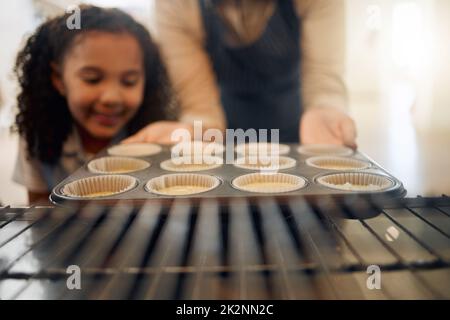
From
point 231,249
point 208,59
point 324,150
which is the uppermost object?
point 208,59

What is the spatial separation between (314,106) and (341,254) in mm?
794

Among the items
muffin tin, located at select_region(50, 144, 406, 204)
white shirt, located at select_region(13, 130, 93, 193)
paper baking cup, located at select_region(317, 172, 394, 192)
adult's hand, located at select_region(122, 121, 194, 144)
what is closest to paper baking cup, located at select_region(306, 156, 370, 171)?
muffin tin, located at select_region(50, 144, 406, 204)

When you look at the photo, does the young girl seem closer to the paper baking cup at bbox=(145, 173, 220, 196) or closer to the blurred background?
the blurred background

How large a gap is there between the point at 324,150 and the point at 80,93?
25.8 inches

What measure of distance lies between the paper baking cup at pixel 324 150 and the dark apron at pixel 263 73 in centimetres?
20

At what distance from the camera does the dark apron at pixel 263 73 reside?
130 centimetres

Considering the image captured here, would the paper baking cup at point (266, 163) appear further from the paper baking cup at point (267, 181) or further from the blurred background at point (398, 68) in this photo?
the blurred background at point (398, 68)

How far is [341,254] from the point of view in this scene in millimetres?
616

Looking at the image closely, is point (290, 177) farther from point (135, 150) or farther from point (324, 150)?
point (135, 150)

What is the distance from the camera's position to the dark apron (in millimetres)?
1303

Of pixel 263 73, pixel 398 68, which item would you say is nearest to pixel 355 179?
pixel 398 68

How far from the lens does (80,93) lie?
107 centimetres

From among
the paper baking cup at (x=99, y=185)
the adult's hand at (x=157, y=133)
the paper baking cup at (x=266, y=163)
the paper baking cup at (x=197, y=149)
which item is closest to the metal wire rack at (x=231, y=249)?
the paper baking cup at (x=99, y=185)
